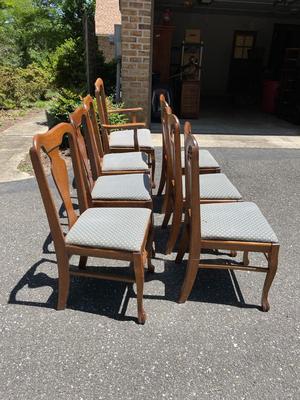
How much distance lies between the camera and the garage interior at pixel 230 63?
7.24 m

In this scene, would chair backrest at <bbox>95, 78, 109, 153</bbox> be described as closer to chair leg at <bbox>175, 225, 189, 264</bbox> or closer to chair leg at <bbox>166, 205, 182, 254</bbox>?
chair leg at <bbox>166, 205, 182, 254</bbox>

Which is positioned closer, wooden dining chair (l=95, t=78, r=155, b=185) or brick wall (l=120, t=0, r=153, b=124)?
wooden dining chair (l=95, t=78, r=155, b=185)

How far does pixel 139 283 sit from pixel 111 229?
0.34 m

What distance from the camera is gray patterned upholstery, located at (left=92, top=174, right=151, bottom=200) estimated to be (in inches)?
95.7

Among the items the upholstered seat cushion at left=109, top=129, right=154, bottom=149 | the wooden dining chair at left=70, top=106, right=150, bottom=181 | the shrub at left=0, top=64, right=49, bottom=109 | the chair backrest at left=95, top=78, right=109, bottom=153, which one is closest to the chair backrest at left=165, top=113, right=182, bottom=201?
the wooden dining chair at left=70, top=106, right=150, bottom=181

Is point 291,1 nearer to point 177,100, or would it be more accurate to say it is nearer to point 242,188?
point 177,100

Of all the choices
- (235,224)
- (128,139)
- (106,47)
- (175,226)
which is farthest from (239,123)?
(106,47)

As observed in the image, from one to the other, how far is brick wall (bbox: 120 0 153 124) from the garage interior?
1274mm

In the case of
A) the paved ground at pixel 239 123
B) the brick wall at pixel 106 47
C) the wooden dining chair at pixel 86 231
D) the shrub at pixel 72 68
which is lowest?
the paved ground at pixel 239 123

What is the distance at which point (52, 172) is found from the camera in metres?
1.91

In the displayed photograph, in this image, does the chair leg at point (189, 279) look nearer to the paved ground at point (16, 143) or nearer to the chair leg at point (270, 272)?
the chair leg at point (270, 272)

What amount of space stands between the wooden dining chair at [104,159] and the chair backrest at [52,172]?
0.40 meters

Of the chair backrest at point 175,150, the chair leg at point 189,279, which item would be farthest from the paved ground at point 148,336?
the chair backrest at point 175,150

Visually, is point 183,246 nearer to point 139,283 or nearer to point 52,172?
point 139,283
